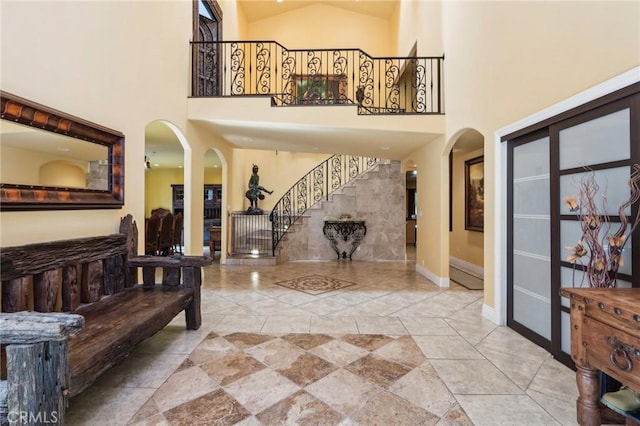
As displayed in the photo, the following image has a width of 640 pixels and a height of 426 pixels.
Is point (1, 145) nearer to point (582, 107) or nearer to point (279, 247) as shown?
point (582, 107)

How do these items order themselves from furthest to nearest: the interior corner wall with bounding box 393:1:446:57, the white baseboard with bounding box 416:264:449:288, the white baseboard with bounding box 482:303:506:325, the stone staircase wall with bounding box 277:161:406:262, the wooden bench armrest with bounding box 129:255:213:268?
the stone staircase wall with bounding box 277:161:406:262, the interior corner wall with bounding box 393:1:446:57, the white baseboard with bounding box 416:264:449:288, the white baseboard with bounding box 482:303:506:325, the wooden bench armrest with bounding box 129:255:213:268

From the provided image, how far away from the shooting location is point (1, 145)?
6.20ft

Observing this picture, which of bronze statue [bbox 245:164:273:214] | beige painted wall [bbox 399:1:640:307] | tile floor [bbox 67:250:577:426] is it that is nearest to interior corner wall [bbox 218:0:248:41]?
bronze statue [bbox 245:164:273:214]

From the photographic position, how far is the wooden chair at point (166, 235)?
5.81 metres

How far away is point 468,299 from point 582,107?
9.01 feet

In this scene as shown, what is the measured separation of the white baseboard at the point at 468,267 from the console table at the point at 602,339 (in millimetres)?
4050

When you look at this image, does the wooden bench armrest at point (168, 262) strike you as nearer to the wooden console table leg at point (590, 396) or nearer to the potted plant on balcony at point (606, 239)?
the wooden console table leg at point (590, 396)

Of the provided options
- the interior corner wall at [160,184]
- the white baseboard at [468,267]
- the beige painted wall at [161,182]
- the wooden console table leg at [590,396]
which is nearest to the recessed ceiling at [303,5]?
the beige painted wall at [161,182]

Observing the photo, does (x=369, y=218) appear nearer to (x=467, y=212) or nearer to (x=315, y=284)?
(x=467, y=212)

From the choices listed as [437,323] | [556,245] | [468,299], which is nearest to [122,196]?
[437,323]

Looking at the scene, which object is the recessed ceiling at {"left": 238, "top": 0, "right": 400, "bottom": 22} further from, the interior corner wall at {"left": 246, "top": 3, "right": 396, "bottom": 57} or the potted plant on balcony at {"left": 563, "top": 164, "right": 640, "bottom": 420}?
the potted plant on balcony at {"left": 563, "top": 164, "right": 640, "bottom": 420}

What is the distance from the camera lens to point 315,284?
4840 millimetres

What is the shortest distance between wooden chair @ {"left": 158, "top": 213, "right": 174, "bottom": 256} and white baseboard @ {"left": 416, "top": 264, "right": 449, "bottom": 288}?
5090 millimetres

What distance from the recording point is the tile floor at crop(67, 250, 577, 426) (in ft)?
5.72
